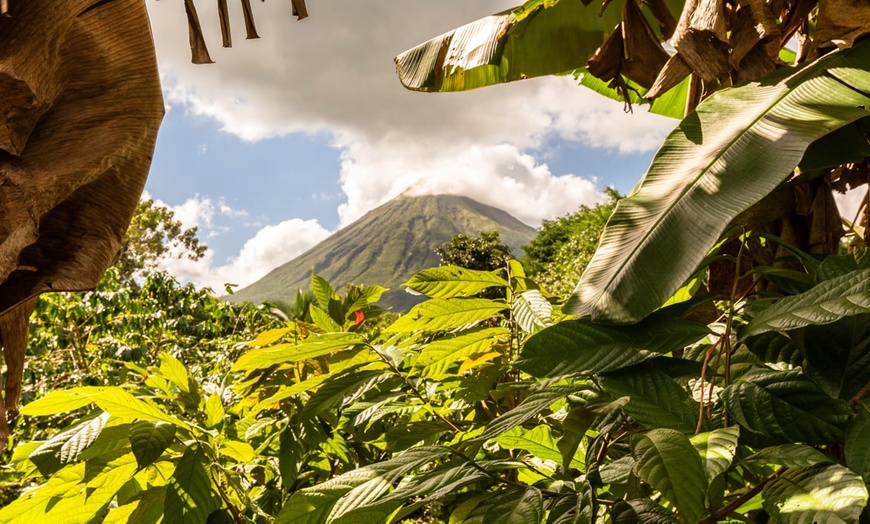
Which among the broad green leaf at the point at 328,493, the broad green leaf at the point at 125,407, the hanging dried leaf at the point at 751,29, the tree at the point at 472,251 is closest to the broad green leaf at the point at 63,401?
the broad green leaf at the point at 125,407

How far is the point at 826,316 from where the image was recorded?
478 millimetres

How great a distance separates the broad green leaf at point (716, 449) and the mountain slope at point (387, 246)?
109037 mm

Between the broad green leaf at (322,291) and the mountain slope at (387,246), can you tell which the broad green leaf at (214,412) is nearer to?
the broad green leaf at (322,291)

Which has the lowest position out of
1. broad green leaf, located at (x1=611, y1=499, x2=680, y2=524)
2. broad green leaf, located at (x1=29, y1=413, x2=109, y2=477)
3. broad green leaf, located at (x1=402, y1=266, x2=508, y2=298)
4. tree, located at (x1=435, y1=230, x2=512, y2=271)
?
broad green leaf, located at (x1=611, y1=499, x2=680, y2=524)

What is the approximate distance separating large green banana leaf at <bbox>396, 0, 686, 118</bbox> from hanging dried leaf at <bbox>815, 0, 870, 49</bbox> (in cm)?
114

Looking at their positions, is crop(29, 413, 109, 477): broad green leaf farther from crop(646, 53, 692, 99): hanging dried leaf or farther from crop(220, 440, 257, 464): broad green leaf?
crop(646, 53, 692, 99): hanging dried leaf

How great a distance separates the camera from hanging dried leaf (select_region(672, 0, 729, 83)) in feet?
3.60

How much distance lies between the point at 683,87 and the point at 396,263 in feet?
401

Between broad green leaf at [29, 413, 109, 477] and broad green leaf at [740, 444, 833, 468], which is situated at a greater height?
broad green leaf at [29, 413, 109, 477]

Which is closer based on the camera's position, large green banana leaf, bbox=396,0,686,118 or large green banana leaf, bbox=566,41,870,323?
large green banana leaf, bbox=566,41,870,323

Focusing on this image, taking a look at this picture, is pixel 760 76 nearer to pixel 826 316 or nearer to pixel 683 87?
pixel 826 316

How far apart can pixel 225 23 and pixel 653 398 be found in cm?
90

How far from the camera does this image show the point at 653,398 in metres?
0.55

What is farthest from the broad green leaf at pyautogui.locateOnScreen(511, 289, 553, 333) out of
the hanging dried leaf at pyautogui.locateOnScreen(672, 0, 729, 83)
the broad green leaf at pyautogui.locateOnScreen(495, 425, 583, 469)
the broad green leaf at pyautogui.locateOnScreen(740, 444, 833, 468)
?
the hanging dried leaf at pyautogui.locateOnScreen(672, 0, 729, 83)
